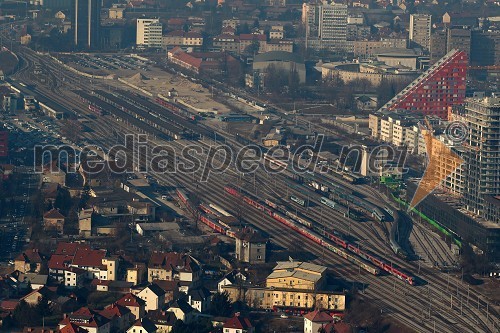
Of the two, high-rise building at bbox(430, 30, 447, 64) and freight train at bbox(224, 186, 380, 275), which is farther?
high-rise building at bbox(430, 30, 447, 64)

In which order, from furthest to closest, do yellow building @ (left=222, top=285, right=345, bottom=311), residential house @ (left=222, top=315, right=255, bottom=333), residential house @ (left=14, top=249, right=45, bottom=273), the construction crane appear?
1. the construction crane
2. residential house @ (left=14, top=249, right=45, bottom=273)
3. yellow building @ (left=222, top=285, right=345, bottom=311)
4. residential house @ (left=222, top=315, right=255, bottom=333)

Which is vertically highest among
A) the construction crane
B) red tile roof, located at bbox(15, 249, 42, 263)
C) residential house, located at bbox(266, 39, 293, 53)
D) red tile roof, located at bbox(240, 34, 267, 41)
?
red tile roof, located at bbox(240, 34, 267, 41)

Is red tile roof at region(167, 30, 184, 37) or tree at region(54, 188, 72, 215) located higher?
red tile roof at region(167, 30, 184, 37)

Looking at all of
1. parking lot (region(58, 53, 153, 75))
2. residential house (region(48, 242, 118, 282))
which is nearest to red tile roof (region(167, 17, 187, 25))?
parking lot (region(58, 53, 153, 75))

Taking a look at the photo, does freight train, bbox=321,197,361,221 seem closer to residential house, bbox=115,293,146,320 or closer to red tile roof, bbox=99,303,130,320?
residential house, bbox=115,293,146,320

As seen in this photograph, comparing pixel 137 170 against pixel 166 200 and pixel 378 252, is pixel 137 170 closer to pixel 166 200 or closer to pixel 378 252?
pixel 166 200

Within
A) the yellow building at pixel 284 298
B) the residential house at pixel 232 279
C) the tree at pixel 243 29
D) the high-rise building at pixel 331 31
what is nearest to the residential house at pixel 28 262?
the residential house at pixel 232 279

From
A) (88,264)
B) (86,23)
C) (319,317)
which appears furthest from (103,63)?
(319,317)
